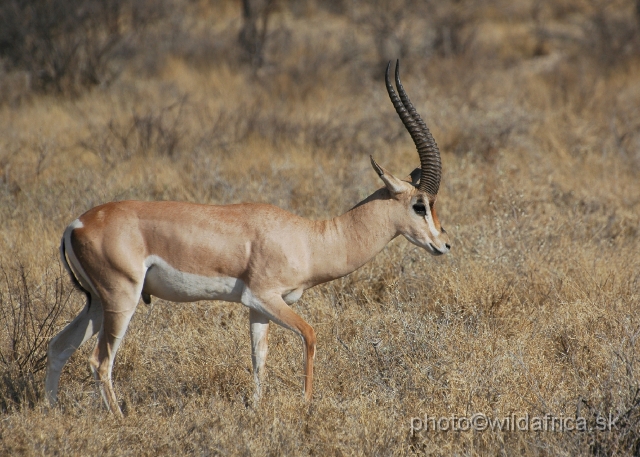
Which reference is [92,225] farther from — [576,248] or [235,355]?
[576,248]

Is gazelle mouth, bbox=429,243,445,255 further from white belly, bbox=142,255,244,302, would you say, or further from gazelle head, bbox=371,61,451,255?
white belly, bbox=142,255,244,302

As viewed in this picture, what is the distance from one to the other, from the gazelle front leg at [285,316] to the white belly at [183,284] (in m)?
0.10

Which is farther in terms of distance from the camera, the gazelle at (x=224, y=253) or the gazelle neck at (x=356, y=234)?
the gazelle neck at (x=356, y=234)

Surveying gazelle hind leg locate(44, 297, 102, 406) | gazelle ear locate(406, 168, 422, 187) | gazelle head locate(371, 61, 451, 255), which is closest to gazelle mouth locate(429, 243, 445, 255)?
gazelle head locate(371, 61, 451, 255)

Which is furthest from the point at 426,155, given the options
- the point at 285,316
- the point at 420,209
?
Result: the point at 285,316

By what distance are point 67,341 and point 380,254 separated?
3042mm

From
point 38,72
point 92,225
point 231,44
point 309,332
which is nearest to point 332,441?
point 309,332

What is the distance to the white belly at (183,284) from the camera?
14.8ft

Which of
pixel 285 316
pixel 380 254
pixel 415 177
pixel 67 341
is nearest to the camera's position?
pixel 285 316

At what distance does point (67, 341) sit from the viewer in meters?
4.70

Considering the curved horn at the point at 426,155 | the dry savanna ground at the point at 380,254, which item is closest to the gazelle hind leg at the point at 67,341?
the dry savanna ground at the point at 380,254

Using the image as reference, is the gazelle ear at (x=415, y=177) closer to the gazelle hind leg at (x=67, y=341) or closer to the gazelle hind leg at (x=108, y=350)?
the gazelle hind leg at (x=108, y=350)

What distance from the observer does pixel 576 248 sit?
6781 mm

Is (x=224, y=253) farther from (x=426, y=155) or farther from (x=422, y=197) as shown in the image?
(x=426, y=155)
